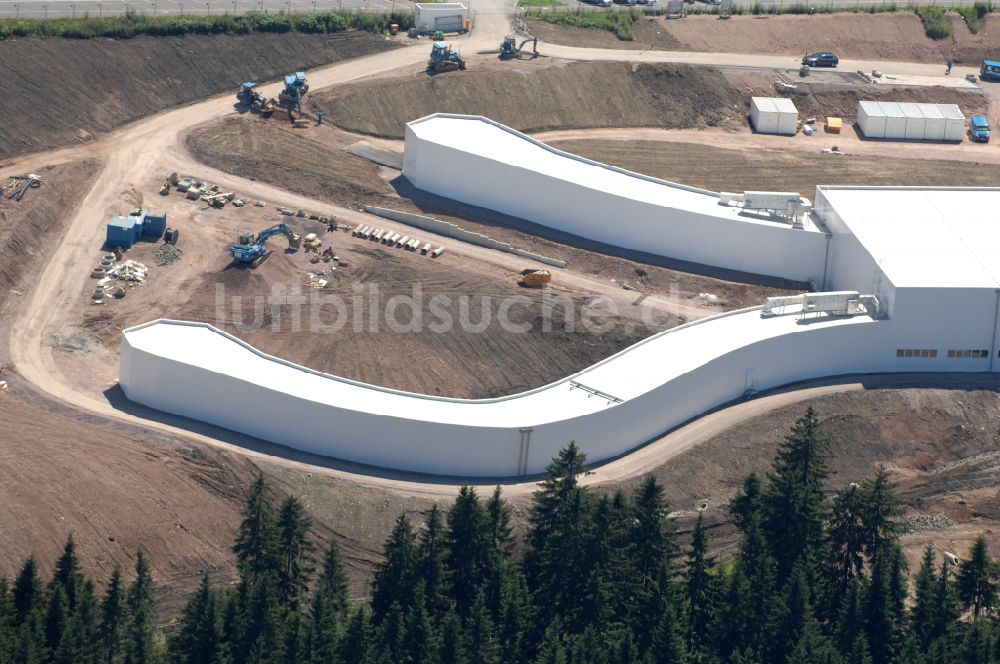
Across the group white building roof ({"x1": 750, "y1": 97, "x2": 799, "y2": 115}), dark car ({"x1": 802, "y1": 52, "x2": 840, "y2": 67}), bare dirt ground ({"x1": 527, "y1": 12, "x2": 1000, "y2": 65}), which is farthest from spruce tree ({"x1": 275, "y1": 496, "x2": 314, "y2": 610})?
dark car ({"x1": 802, "y1": 52, "x2": 840, "y2": 67})

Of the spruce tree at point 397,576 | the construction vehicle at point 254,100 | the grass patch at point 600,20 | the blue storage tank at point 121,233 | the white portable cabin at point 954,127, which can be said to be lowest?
the spruce tree at point 397,576

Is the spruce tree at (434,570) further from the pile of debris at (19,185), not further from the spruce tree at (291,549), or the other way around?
the pile of debris at (19,185)

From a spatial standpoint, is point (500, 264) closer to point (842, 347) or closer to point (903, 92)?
point (842, 347)

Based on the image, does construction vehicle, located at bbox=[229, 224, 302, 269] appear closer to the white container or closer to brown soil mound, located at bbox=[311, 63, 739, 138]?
brown soil mound, located at bbox=[311, 63, 739, 138]

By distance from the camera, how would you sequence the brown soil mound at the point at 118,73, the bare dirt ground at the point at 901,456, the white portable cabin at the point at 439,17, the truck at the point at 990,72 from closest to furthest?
the bare dirt ground at the point at 901,456 → the brown soil mound at the point at 118,73 → the white portable cabin at the point at 439,17 → the truck at the point at 990,72

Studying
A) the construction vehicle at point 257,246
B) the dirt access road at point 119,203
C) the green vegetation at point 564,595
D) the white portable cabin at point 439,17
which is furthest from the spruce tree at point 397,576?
the white portable cabin at point 439,17
